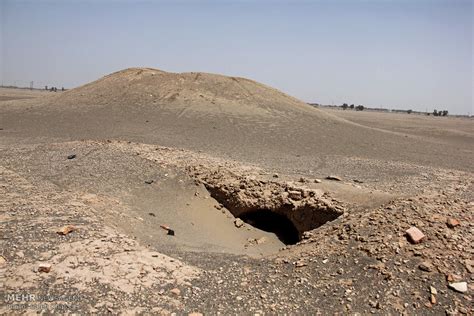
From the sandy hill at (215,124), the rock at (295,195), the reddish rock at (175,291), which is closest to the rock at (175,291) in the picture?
the reddish rock at (175,291)

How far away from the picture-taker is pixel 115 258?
445 cm

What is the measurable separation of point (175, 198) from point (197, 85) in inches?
617

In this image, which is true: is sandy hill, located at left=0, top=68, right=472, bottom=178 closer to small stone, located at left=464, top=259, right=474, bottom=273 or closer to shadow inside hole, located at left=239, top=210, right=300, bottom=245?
shadow inside hole, located at left=239, top=210, right=300, bottom=245

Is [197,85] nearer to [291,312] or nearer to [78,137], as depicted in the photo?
[78,137]

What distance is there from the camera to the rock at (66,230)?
4836 mm

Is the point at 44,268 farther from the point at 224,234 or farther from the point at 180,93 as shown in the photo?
the point at 180,93

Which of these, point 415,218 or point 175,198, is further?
point 175,198

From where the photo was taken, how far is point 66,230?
488 centimetres

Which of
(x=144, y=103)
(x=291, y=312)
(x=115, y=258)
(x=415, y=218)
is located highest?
(x=144, y=103)

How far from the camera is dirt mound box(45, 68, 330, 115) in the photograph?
20312mm

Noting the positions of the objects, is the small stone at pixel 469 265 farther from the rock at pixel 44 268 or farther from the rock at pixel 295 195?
the rock at pixel 44 268

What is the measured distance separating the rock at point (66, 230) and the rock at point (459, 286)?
164 inches

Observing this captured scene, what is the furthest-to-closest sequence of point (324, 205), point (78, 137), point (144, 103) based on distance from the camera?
point (144, 103)
point (78, 137)
point (324, 205)

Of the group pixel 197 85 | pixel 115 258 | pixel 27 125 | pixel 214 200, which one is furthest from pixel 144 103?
pixel 115 258
